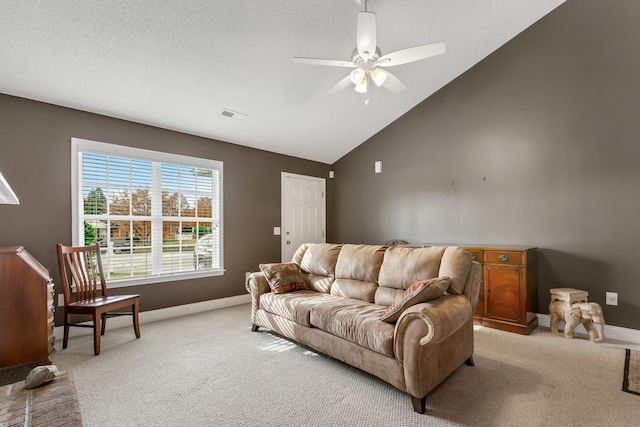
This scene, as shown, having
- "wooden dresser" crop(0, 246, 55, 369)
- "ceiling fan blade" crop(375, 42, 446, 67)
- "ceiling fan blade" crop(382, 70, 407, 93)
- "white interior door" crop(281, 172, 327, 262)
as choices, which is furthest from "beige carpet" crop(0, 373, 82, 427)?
"white interior door" crop(281, 172, 327, 262)

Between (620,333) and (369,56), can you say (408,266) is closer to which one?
(369,56)

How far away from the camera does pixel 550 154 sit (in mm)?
3498

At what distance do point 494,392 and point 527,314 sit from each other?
5.44 ft

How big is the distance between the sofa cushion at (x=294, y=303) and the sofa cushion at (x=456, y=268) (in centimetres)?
108

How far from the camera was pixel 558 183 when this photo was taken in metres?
3.44

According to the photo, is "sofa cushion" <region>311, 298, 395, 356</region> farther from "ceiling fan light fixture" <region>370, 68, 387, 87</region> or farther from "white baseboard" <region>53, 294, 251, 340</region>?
"white baseboard" <region>53, 294, 251, 340</region>

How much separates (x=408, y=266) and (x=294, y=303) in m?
1.15

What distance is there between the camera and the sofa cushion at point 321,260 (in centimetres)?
345

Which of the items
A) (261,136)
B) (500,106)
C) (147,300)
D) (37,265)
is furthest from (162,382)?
(500,106)

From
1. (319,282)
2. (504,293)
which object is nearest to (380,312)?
(319,282)

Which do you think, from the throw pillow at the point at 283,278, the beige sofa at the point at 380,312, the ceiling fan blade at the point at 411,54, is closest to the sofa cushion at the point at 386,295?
the beige sofa at the point at 380,312

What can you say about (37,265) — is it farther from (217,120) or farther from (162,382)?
(217,120)

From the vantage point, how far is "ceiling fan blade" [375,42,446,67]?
91.6 inches

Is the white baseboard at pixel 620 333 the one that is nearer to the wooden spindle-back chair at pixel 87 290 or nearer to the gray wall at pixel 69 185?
the gray wall at pixel 69 185
